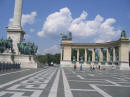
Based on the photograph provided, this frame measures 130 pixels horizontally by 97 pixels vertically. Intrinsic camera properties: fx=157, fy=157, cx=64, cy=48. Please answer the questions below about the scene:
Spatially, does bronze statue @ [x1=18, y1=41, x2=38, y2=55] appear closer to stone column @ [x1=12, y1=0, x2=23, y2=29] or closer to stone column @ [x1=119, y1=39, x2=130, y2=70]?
stone column @ [x1=12, y1=0, x2=23, y2=29]

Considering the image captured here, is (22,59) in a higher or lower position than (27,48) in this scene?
lower

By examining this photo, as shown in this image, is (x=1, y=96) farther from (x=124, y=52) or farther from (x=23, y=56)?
(x=124, y=52)

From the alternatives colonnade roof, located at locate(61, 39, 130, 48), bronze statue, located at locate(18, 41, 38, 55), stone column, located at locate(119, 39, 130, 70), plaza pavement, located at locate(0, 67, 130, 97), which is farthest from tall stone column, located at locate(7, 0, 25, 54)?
stone column, located at locate(119, 39, 130, 70)

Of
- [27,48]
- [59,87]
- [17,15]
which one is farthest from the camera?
[17,15]

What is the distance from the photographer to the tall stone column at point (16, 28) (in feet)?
141

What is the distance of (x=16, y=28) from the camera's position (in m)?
43.2

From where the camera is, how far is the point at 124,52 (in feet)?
207

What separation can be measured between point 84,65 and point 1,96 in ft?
222

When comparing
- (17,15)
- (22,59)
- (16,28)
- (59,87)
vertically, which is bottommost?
(59,87)

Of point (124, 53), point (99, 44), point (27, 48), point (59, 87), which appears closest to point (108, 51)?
point (99, 44)

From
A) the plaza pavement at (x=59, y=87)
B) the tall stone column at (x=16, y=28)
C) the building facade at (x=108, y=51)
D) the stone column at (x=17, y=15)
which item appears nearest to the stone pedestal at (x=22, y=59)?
the tall stone column at (x=16, y=28)

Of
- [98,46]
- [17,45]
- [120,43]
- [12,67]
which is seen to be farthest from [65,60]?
[12,67]

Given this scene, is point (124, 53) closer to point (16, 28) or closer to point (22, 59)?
point (22, 59)

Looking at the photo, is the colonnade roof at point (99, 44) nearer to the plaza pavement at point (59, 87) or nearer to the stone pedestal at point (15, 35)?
the stone pedestal at point (15, 35)
